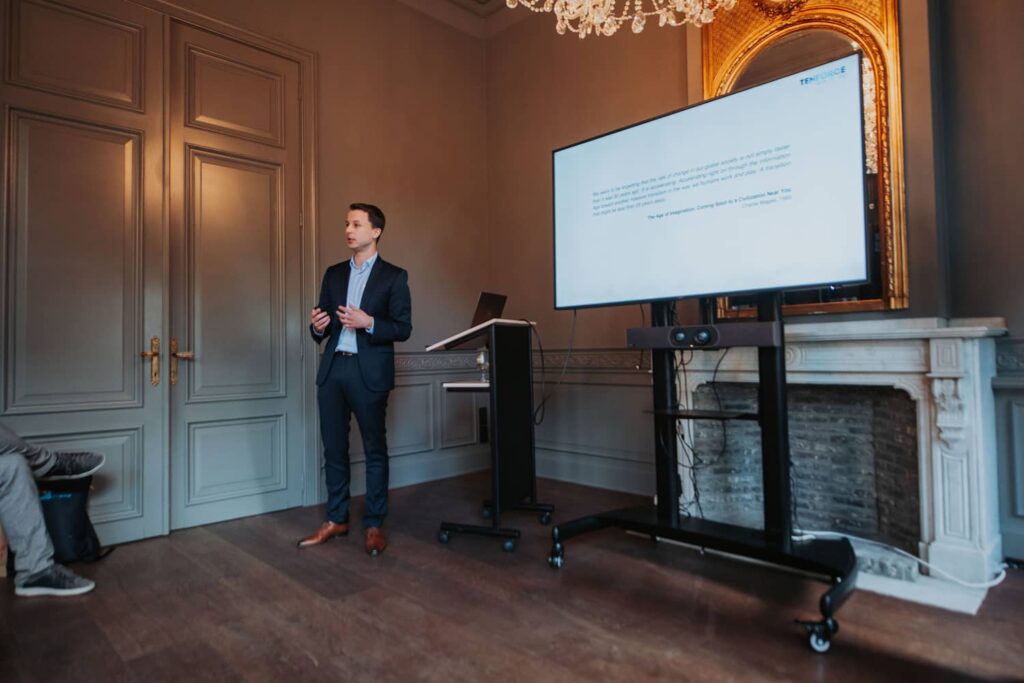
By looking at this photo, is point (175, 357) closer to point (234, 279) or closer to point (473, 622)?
point (234, 279)

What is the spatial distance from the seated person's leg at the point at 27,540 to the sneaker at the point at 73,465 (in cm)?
19

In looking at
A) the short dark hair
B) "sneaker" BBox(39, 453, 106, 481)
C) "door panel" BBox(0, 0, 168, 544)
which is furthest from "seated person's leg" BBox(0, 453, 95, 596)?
the short dark hair

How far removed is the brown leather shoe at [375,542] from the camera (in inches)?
101

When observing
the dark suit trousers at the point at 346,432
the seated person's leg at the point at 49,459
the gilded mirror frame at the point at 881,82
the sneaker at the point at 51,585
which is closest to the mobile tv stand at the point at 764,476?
the gilded mirror frame at the point at 881,82

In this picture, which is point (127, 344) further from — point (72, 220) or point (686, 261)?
point (686, 261)

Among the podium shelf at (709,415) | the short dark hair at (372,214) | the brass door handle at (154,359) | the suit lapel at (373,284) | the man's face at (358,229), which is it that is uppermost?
the short dark hair at (372,214)

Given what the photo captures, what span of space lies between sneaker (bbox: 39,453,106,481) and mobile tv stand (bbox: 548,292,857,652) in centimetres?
203

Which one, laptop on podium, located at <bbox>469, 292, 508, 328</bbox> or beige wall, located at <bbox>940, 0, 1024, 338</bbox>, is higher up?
beige wall, located at <bbox>940, 0, 1024, 338</bbox>

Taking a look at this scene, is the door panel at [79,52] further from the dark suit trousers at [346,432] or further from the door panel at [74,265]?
the dark suit trousers at [346,432]

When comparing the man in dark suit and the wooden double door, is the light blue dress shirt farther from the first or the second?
the wooden double door

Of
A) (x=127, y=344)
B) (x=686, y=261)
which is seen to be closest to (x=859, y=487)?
(x=686, y=261)

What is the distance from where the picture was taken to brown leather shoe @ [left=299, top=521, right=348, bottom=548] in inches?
107

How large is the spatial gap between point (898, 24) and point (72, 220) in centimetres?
383

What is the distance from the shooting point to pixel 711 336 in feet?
7.17
